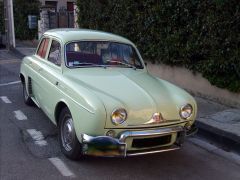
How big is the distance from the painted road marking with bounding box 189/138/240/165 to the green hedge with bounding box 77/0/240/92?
160 centimetres

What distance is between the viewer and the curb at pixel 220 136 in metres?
5.84

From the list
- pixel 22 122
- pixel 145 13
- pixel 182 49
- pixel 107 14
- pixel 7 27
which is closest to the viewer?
pixel 22 122

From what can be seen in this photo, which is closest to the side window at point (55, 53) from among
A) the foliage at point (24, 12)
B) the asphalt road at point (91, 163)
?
the asphalt road at point (91, 163)

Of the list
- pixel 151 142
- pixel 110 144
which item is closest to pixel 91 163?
pixel 110 144

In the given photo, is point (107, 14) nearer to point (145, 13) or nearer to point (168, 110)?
point (145, 13)

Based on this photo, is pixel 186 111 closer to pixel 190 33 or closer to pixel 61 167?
pixel 61 167

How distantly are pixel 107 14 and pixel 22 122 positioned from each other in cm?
591

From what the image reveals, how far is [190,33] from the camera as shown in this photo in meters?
8.17

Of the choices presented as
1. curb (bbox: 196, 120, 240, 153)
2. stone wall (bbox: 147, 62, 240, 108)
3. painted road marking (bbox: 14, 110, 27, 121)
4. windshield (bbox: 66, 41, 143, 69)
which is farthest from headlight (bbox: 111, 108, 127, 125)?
stone wall (bbox: 147, 62, 240, 108)

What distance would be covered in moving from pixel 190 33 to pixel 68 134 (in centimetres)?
404

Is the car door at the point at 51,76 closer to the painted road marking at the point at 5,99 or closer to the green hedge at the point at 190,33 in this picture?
the painted road marking at the point at 5,99

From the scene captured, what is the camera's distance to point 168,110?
191 inches

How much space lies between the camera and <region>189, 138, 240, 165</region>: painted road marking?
554 cm

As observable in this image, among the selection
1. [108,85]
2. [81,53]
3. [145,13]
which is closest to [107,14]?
[145,13]
